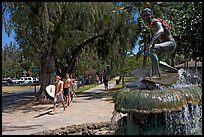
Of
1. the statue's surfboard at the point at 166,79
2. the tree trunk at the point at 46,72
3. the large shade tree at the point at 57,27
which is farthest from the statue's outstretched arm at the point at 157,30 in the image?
the tree trunk at the point at 46,72

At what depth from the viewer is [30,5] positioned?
1720cm

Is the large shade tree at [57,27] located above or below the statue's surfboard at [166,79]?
above

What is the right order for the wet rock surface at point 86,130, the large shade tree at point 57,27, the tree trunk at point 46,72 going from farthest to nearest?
the tree trunk at point 46,72 < the large shade tree at point 57,27 < the wet rock surface at point 86,130

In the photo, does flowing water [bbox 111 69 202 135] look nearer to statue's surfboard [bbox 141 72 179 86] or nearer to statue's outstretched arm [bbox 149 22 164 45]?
statue's surfboard [bbox 141 72 179 86]

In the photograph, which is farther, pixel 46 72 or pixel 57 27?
pixel 46 72

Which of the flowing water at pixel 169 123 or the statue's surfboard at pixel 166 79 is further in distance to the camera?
the statue's surfboard at pixel 166 79

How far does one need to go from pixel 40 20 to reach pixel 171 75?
10510 mm

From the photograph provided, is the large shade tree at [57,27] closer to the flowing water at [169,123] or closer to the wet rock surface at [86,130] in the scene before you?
the wet rock surface at [86,130]

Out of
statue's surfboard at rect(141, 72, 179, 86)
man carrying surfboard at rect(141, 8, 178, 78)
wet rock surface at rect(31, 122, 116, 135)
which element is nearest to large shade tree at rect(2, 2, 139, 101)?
wet rock surface at rect(31, 122, 116, 135)

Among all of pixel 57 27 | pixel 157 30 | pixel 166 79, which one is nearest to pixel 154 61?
pixel 166 79

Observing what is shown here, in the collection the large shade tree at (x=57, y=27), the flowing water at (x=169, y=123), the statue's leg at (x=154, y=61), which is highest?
the large shade tree at (x=57, y=27)

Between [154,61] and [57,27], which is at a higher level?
[57,27]

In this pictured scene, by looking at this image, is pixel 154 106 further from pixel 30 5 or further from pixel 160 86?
pixel 30 5

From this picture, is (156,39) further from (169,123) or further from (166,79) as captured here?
(169,123)
